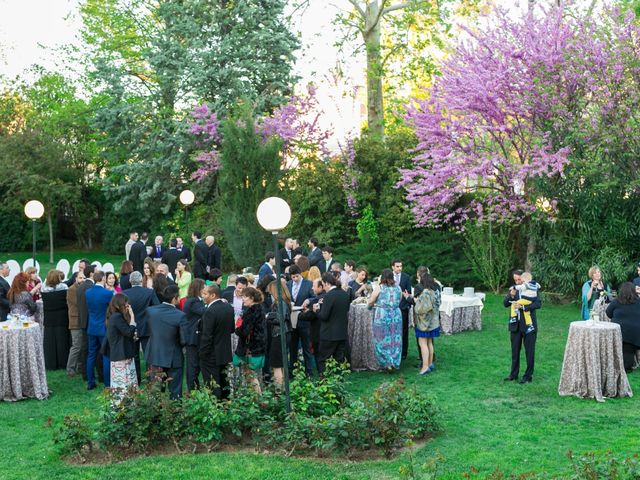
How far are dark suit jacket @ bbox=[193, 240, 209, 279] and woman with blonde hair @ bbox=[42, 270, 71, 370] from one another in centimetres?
518

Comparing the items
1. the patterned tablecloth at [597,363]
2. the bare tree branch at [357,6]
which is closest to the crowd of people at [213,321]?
the patterned tablecloth at [597,363]

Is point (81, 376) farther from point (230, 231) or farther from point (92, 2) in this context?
point (92, 2)

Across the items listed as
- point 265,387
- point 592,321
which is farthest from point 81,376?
point 592,321

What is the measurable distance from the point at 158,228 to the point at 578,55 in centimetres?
1952

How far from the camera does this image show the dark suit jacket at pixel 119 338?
9.78 metres

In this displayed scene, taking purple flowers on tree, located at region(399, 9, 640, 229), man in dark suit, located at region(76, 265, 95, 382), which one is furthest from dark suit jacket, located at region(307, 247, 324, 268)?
purple flowers on tree, located at region(399, 9, 640, 229)

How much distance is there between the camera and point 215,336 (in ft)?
30.0

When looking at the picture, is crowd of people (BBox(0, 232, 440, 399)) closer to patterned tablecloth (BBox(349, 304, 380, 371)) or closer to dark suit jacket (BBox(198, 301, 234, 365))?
dark suit jacket (BBox(198, 301, 234, 365))

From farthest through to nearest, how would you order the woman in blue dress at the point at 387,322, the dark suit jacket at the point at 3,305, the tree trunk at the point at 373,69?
1. the tree trunk at the point at 373,69
2. the dark suit jacket at the point at 3,305
3. the woman in blue dress at the point at 387,322

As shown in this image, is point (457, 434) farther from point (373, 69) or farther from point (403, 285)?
point (373, 69)

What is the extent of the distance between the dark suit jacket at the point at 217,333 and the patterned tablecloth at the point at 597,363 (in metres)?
4.65

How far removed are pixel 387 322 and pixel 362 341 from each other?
0.81 m

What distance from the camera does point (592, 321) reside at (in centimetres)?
1048

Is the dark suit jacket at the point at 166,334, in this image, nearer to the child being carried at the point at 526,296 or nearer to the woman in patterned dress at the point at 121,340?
the woman in patterned dress at the point at 121,340
